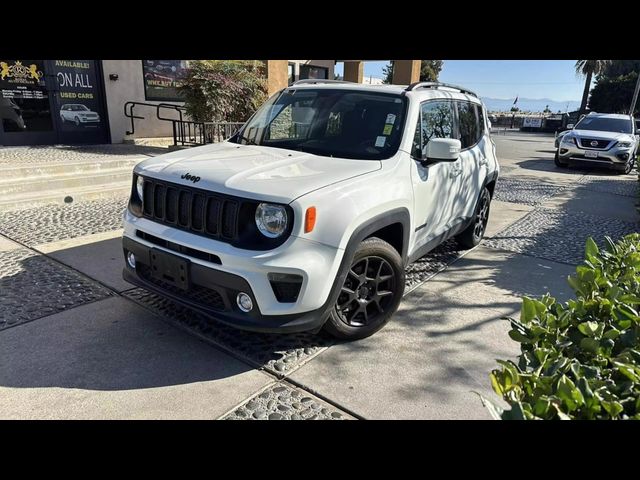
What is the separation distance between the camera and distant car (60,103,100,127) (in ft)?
34.1

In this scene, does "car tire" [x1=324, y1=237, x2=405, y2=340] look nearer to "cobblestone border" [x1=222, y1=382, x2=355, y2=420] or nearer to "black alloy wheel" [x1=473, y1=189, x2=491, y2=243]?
"cobblestone border" [x1=222, y1=382, x2=355, y2=420]

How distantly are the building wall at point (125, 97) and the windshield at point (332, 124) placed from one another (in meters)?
8.51

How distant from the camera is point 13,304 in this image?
375cm

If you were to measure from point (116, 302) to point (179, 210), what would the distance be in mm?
1359

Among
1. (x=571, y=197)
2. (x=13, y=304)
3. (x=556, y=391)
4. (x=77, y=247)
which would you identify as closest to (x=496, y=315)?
(x=556, y=391)

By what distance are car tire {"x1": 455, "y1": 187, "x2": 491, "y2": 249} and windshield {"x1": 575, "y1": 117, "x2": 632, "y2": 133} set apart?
10155 mm

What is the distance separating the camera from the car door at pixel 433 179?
3.82 m

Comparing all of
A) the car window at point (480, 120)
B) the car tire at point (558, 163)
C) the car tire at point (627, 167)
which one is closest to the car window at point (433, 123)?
the car window at point (480, 120)

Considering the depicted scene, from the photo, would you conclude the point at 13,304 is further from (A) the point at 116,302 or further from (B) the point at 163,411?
(B) the point at 163,411

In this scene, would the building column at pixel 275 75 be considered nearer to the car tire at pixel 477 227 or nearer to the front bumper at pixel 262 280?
the car tire at pixel 477 227

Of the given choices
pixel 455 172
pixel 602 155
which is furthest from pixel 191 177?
pixel 602 155

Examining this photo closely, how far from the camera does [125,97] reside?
11562 mm
